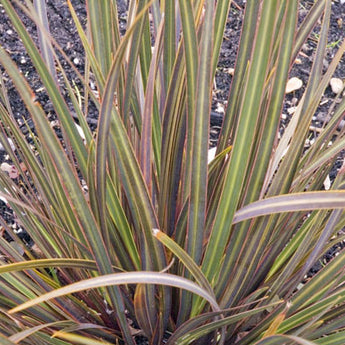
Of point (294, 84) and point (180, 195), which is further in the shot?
point (294, 84)

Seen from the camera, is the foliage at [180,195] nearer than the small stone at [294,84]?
Yes

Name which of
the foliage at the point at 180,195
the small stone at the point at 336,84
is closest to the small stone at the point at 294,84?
the small stone at the point at 336,84

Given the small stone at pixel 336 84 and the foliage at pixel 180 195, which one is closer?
the foliage at pixel 180 195

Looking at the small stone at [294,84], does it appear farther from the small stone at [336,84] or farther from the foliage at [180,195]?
the foliage at [180,195]

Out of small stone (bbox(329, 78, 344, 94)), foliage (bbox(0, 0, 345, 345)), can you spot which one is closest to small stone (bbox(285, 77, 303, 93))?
small stone (bbox(329, 78, 344, 94))

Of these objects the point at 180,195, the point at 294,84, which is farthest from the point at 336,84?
the point at 180,195

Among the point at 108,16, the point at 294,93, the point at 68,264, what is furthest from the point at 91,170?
the point at 294,93

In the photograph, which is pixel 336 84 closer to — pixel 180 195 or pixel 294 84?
pixel 294 84

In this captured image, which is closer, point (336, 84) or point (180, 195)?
point (180, 195)

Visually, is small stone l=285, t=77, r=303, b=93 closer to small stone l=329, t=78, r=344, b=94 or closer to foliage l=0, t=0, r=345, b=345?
small stone l=329, t=78, r=344, b=94
